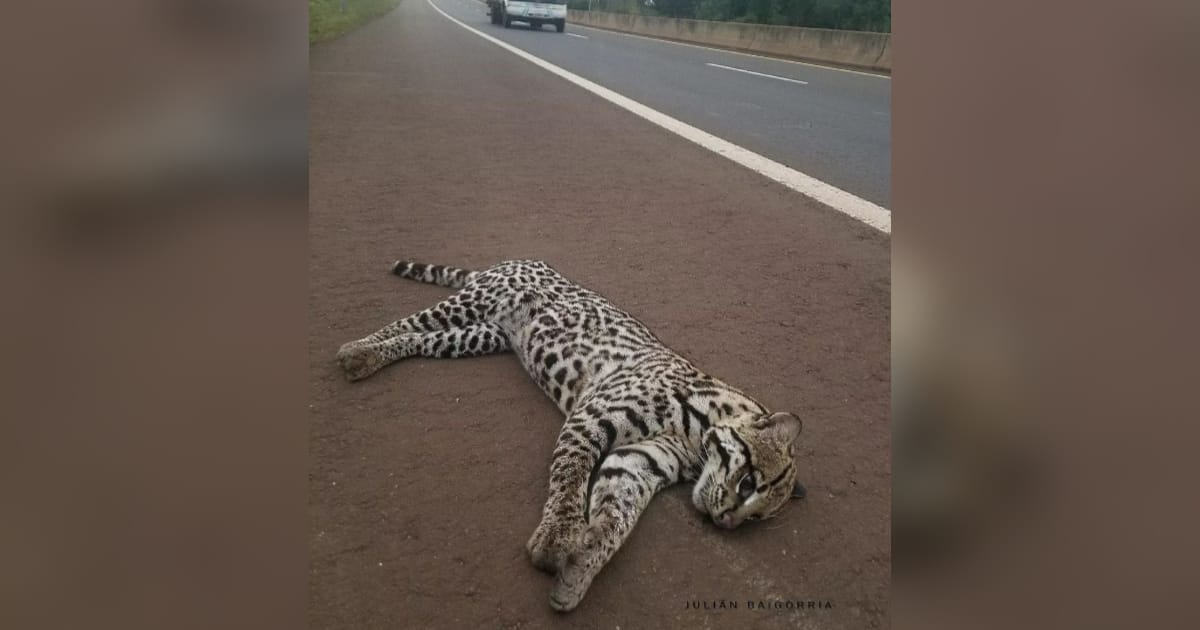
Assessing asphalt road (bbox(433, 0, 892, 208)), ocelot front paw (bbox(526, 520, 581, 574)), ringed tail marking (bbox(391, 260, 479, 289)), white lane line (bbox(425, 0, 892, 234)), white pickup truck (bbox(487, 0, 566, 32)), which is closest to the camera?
ocelot front paw (bbox(526, 520, 581, 574))

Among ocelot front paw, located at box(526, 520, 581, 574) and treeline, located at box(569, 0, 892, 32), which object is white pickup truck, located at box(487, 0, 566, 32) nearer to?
treeline, located at box(569, 0, 892, 32)

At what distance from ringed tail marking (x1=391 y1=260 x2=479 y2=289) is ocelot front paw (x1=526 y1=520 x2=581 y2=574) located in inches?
70.6

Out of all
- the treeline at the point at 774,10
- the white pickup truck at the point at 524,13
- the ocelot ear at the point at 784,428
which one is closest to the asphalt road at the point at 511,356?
the ocelot ear at the point at 784,428

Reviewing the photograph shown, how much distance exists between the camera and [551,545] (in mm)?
1947

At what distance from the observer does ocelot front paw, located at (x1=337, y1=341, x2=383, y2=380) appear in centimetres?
251

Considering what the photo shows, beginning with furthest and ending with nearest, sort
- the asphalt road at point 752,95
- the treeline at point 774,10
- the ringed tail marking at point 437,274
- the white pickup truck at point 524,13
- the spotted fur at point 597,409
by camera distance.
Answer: the white pickup truck at point 524,13 → the ringed tail marking at point 437,274 → the asphalt road at point 752,95 → the treeline at point 774,10 → the spotted fur at point 597,409

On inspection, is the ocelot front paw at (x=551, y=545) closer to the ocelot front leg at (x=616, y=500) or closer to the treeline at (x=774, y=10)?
the ocelot front leg at (x=616, y=500)

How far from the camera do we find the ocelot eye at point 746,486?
2156mm

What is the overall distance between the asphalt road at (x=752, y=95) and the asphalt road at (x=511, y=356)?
0.81ft

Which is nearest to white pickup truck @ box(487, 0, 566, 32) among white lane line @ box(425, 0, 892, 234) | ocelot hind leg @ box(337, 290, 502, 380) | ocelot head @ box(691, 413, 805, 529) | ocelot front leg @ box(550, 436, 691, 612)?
white lane line @ box(425, 0, 892, 234)
